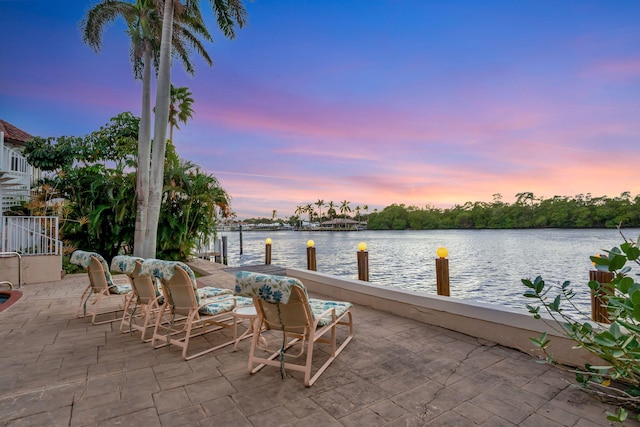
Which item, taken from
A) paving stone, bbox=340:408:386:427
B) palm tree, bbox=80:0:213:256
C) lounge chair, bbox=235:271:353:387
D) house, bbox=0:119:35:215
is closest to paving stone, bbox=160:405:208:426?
lounge chair, bbox=235:271:353:387

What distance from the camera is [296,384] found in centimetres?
243

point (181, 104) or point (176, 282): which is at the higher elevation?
point (181, 104)

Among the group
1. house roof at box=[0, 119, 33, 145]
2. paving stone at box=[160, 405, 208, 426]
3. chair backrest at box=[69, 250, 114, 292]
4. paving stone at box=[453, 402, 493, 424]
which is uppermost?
house roof at box=[0, 119, 33, 145]

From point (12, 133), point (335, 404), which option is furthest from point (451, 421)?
point (12, 133)

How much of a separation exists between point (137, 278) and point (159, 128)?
5.71 meters

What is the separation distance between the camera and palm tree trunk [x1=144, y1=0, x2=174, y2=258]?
8.02m

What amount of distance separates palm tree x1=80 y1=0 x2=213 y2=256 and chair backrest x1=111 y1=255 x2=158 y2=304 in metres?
5.20

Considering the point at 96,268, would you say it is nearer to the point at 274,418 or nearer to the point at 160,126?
A: the point at 274,418

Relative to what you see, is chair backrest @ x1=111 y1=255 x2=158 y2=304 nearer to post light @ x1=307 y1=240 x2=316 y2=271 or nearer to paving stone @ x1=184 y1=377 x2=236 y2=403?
paving stone @ x1=184 y1=377 x2=236 y2=403

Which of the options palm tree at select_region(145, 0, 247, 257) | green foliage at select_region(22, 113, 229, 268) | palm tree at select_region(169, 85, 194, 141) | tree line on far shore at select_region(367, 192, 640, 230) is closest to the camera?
palm tree at select_region(145, 0, 247, 257)

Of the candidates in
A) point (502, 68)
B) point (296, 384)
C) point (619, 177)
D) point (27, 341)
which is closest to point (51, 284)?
point (27, 341)

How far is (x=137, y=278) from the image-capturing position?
3.60 m

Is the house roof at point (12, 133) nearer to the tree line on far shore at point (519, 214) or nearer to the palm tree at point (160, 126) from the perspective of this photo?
the palm tree at point (160, 126)

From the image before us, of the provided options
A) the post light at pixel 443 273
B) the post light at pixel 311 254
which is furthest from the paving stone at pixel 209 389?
the post light at pixel 311 254
